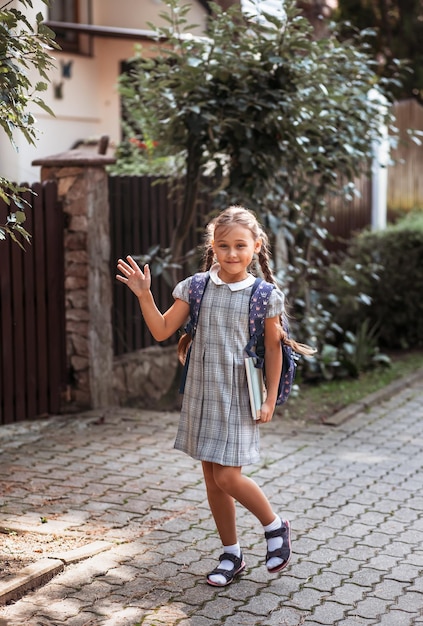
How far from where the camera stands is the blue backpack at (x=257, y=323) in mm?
4207

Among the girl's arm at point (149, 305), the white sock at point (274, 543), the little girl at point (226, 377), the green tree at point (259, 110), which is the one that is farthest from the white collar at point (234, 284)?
the green tree at point (259, 110)

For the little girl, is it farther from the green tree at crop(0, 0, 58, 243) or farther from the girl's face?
the green tree at crop(0, 0, 58, 243)

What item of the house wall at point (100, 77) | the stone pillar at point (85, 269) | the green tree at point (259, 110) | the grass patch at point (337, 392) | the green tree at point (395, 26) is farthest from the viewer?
the green tree at point (395, 26)

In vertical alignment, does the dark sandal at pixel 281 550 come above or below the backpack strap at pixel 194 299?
below

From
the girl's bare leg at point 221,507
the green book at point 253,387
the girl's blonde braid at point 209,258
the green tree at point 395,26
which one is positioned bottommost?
the girl's bare leg at point 221,507

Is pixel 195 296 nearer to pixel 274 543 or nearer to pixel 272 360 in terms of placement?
pixel 272 360

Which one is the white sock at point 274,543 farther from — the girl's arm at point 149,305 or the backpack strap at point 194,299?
the girl's arm at point 149,305

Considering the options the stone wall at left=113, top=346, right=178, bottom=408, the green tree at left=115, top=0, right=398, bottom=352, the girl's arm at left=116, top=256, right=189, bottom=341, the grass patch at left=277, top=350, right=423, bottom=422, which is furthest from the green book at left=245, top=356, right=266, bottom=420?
the stone wall at left=113, top=346, right=178, bottom=408

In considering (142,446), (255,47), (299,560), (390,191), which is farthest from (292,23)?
(390,191)

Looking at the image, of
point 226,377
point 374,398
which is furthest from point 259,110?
point 226,377

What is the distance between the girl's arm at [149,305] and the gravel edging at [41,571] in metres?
1.11

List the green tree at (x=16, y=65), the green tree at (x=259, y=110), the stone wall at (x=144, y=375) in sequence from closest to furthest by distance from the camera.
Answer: the green tree at (x=16, y=65) → the green tree at (x=259, y=110) → the stone wall at (x=144, y=375)

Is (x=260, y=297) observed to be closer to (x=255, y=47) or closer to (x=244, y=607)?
(x=244, y=607)

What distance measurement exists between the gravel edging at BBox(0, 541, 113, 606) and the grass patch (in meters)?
3.45
